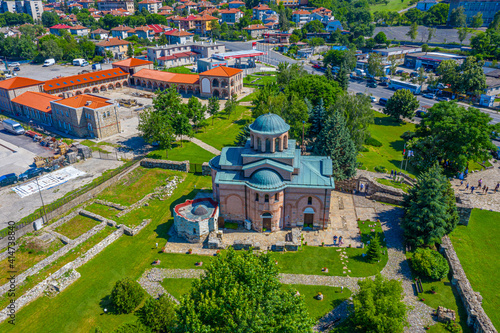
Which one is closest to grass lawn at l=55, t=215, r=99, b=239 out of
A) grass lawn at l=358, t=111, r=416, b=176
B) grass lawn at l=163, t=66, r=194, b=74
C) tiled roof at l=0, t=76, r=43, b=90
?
grass lawn at l=358, t=111, r=416, b=176

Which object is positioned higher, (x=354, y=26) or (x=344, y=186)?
(x=354, y=26)

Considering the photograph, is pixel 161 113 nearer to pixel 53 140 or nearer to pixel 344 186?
pixel 53 140

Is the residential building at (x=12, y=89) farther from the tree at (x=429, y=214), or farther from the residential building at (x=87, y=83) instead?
the tree at (x=429, y=214)

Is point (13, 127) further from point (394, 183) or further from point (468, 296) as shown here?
point (468, 296)

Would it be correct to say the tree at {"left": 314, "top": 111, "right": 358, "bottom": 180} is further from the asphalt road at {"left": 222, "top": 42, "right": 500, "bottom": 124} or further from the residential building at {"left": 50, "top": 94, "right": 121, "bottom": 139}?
the residential building at {"left": 50, "top": 94, "right": 121, "bottom": 139}

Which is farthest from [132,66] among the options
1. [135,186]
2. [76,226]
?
[76,226]

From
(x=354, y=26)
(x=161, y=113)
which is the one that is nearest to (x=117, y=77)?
(x=161, y=113)

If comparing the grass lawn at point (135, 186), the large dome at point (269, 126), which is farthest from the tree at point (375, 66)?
the grass lawn at point (135, 186)
